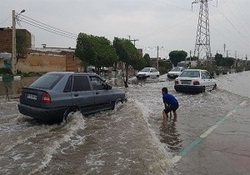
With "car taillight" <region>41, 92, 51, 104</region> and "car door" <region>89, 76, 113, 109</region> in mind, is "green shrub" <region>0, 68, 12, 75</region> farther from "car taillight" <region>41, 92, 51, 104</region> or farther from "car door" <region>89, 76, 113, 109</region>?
"car taillight" <region>41, 92, 51, 104</region>

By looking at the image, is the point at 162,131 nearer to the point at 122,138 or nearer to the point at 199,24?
the point at 122,138

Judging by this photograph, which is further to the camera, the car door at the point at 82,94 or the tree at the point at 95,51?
the tree at the point at 95,51

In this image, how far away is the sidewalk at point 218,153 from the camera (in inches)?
221

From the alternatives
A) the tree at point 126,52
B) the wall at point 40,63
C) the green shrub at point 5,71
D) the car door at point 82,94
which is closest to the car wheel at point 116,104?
the car door at point 82,94

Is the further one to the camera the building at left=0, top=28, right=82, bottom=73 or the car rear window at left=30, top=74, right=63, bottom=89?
the building at left=0, top=28, right=82, bottom=73

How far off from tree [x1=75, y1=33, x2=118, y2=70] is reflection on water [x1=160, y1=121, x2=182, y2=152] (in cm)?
1833

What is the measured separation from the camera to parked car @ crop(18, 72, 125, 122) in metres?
8.47

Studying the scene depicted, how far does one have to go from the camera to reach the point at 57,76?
9203mm

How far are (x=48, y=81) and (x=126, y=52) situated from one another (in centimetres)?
1948

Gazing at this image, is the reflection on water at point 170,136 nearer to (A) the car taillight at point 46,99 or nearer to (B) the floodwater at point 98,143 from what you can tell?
(B) the floodwater at point 98,143

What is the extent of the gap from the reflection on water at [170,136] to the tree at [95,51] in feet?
60.1

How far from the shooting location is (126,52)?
2822 centimetres

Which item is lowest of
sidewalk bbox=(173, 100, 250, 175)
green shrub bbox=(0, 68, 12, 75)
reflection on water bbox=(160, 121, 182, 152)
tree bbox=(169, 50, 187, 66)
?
sidewalk bbox=(173, 100, 250, 175)

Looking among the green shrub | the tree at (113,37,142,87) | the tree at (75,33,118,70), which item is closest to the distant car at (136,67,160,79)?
the tree at (113,37,142,87)
